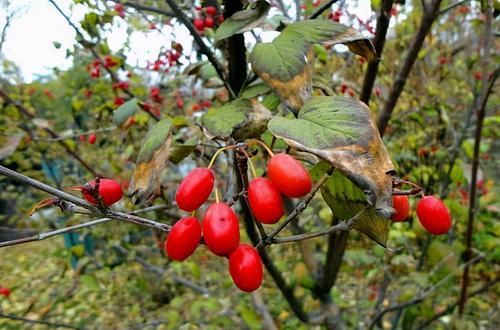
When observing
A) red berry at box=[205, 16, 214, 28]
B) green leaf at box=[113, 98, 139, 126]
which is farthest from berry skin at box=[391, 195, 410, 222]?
red berry at box=[205, 16, 214, 28]

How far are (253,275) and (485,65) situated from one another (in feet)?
3.98

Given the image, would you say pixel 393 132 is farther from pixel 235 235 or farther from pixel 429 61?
pixel 235 235

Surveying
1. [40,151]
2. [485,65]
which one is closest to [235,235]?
[485,65]

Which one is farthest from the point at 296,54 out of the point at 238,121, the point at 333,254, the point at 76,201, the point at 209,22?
the point at 333,254

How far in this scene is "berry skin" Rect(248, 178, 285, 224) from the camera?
0.48 metres

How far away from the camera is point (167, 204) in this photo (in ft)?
3.01

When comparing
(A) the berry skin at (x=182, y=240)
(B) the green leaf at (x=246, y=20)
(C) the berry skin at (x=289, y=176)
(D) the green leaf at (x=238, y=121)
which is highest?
(B) the green leaf at (x=246, y=20)

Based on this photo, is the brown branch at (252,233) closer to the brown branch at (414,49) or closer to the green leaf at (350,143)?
the green leaf at (350,143)

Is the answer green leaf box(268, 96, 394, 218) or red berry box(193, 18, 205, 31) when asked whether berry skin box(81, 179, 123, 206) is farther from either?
red berry box(193, 18, 205, 31)

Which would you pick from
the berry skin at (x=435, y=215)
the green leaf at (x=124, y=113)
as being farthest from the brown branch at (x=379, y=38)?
the green leaf at (x=124, y=113)

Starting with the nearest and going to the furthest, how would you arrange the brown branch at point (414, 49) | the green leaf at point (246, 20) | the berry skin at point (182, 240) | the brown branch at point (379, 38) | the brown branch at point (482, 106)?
the berry skin at point (182, 240)
the green leaf at point (246, 20)
the brown branch at point (379, 38)
the brown branch at point (414, 49)
the brown branch at point (482, 106)

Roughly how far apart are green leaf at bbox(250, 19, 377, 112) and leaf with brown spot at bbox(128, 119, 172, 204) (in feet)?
0.55

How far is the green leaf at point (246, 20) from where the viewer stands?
0.67 meters

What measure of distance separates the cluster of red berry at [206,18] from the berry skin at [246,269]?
2.81 ft
